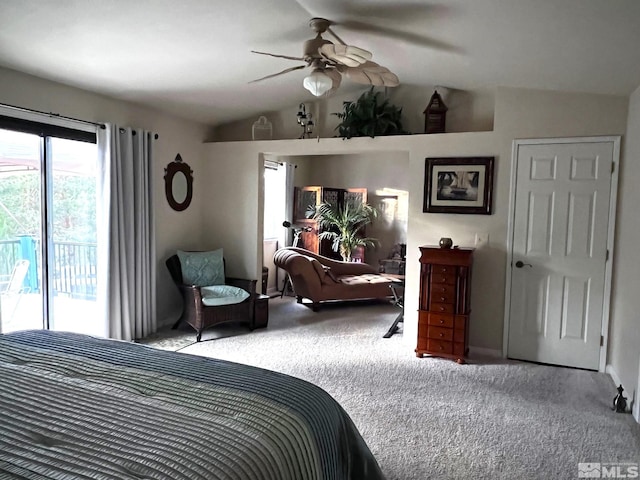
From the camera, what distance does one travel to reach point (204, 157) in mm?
5461

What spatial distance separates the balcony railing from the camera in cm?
348

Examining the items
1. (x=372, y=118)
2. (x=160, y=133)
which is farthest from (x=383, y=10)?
(x=160, y=133)

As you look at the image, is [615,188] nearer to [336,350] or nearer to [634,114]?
[634,114]

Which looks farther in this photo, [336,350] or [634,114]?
[336,350]

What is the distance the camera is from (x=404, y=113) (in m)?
4.72

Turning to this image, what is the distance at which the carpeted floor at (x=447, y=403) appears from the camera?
2441 millimetres

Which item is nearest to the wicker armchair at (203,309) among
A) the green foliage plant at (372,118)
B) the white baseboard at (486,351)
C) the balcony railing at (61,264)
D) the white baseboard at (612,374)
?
the balcony railing at (61,264)

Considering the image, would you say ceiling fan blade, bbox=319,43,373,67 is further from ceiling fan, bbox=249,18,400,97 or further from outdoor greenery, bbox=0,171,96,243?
outdoor greenery, bbox=0,171,96,243

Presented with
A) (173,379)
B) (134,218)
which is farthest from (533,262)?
(134,218)

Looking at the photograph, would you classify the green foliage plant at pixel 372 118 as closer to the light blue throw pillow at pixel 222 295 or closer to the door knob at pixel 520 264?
the door knob at pixel 520 264

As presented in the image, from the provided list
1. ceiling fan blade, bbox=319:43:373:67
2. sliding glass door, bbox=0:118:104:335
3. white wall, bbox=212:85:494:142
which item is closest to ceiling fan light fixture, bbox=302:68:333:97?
ceiling fan blade, bbox=319:43:373:67

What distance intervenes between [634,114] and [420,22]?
1945mm

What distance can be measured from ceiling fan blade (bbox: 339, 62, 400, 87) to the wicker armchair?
2566mm

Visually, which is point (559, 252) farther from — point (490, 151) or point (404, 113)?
point (404, 113)
